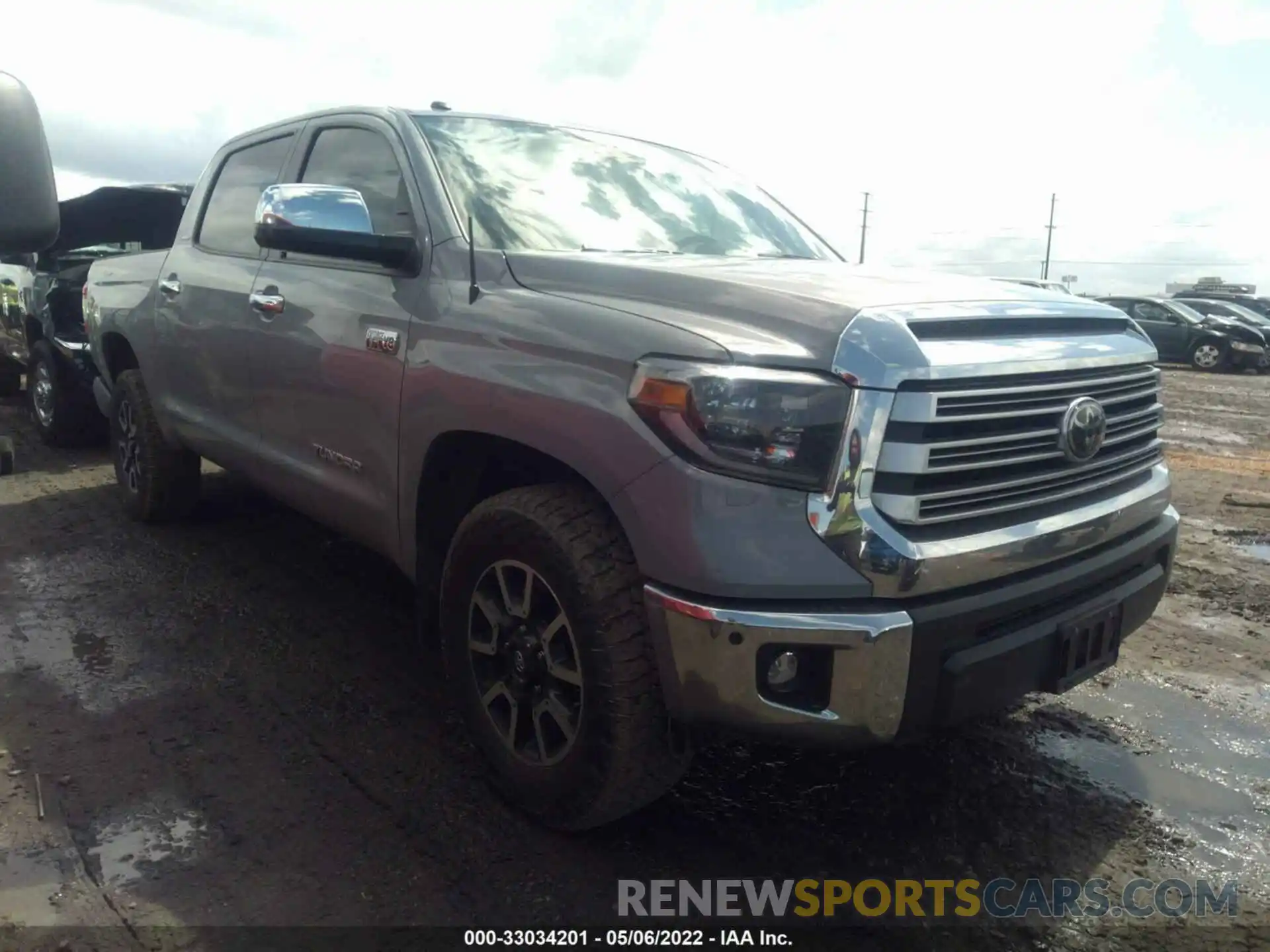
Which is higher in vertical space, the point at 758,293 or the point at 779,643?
the point at 758,293

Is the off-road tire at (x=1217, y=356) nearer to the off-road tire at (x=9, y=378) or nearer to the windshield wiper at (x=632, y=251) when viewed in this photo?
the windshield wiper at (x=632, y=251)

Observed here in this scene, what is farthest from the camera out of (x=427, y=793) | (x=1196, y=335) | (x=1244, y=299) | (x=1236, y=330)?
(x=1244, y=299)

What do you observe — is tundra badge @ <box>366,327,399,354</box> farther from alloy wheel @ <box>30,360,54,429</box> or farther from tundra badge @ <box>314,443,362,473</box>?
alloy wheel @ <box>30,360,54,429</box>

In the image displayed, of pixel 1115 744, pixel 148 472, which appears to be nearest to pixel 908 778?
pixel 1115 744

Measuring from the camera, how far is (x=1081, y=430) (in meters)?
2.48

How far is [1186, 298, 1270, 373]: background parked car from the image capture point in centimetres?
1975

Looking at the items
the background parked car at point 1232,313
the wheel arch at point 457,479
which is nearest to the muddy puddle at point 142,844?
the wheel arch at point 457,479

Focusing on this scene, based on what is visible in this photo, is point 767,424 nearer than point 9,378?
Yes

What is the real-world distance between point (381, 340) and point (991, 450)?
1816 mm

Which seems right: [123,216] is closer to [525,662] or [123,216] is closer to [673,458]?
[525,662]

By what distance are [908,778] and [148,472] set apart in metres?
4.11

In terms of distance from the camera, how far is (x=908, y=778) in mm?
2955

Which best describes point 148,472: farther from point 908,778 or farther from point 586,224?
point 908,778

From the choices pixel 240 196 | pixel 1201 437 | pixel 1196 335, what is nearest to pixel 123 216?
pixel 240 196
